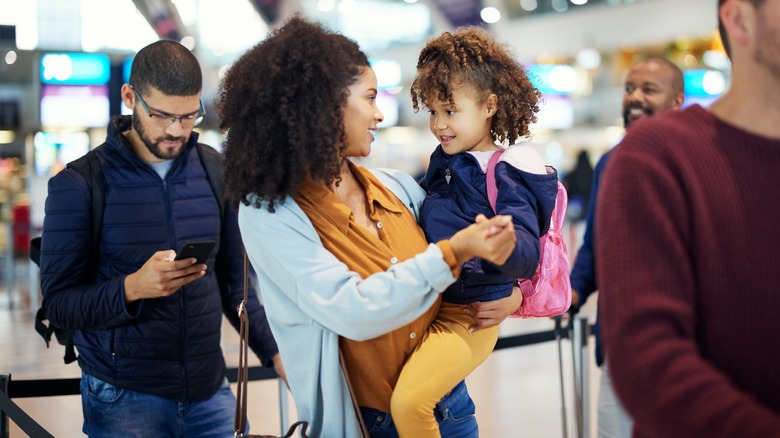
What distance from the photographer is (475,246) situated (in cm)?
178

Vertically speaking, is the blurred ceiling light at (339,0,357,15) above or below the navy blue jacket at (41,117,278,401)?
above

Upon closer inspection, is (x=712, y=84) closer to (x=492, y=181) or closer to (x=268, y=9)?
(x=268, y=9)

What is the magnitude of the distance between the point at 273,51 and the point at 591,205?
2.20 metres

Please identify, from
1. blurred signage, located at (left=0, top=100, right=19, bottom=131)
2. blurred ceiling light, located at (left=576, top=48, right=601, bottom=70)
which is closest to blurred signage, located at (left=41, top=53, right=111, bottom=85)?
blurred signage, located at (left=0, top=100, right=19, bottom=131)

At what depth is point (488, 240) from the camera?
5.75ft

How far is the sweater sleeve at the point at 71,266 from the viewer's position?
2.55 meters

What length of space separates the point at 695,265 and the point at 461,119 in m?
1.19

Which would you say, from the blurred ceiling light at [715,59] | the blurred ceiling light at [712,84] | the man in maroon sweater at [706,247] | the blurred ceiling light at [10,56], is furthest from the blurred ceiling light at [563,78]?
the man in maroon sweater at [706,247]

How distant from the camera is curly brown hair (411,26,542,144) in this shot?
241 cm

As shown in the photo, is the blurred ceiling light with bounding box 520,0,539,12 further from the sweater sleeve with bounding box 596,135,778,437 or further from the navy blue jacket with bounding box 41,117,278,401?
the sweater sleeve with bounding box 596,135,778,437

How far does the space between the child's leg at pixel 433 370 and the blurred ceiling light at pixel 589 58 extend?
21.8 m

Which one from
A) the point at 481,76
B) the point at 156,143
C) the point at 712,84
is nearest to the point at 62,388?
the point at 156,143

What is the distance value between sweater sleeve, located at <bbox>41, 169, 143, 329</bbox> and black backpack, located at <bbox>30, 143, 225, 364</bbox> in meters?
0.02

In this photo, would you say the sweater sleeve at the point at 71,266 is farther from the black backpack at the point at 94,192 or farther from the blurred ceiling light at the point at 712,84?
the blurred ceiling light at the point at 712,84
